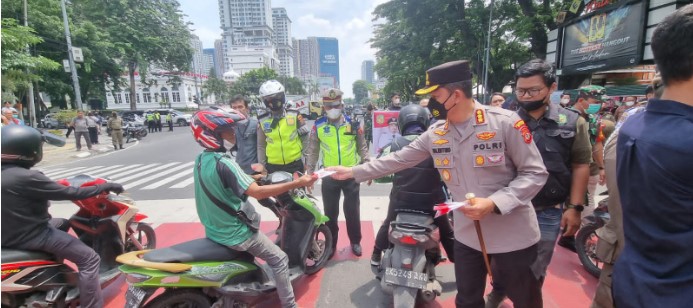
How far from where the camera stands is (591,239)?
3307mm

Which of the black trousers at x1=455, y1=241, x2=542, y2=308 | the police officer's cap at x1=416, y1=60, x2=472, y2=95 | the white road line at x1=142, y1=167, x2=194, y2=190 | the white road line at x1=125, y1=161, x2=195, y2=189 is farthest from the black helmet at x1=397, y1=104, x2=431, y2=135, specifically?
the white road line at x1=125, y1=161, x2=195, y2=189

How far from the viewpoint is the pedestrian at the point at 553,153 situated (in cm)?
226

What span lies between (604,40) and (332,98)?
41.9 feet

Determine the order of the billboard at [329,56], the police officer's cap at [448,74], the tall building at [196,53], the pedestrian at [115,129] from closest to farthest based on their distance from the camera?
the police officer's cap at [448,74] → the pedestrian at [115,129] → the tall building at [196,53] → the billboard at [329,56]

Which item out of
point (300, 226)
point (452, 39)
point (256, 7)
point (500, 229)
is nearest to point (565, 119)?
point (500, 229)

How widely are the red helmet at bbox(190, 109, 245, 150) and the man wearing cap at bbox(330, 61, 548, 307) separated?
1.27 metres

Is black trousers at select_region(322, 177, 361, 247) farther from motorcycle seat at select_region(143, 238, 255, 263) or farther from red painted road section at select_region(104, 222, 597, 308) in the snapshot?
motorcycle seat at select_region(143, 238, 255, 263)

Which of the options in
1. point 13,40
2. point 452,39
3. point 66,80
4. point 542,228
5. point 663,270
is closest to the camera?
point 663,270

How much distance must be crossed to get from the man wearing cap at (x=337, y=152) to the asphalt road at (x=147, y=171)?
2598 mm

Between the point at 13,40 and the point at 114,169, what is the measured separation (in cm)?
537

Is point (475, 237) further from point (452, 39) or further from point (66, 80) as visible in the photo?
point (66, 80)

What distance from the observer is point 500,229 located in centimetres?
180

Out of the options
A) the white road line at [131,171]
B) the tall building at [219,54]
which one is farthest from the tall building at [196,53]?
the white road line at [131,171]

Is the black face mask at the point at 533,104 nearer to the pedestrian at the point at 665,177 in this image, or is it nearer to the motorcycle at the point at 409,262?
the motorcycle at the point at 409,262
